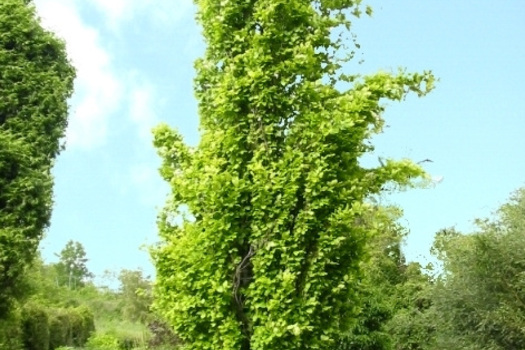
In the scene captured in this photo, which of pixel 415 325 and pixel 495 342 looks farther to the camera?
pixel 415 325

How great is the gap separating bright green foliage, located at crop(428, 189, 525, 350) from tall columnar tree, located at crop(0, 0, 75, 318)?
10728 millimetres

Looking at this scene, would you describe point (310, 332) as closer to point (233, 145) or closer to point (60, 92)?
point (233, 145)

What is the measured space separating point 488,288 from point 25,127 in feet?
40.9

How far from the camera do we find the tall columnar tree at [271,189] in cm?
809

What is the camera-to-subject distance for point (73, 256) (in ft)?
208

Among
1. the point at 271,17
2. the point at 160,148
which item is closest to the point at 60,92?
the point at 160,148

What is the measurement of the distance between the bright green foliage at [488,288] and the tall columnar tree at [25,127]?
422 inches

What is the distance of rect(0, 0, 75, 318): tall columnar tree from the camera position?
51.4ft

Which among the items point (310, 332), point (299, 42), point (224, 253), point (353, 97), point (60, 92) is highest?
point (60, 92)

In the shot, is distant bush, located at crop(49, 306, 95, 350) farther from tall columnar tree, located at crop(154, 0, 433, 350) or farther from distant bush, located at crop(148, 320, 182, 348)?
tall columnar tree, located at crop(154, 0, 433, 350)

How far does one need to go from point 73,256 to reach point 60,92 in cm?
4921

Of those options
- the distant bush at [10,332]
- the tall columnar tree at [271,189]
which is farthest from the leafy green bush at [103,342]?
the tall columnar tree at [271,189]

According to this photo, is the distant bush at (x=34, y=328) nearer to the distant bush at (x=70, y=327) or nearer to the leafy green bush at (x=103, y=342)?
the distant bush at (x=70, y=327)

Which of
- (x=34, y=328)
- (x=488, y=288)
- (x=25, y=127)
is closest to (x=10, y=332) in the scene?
(x=34, y=328)
